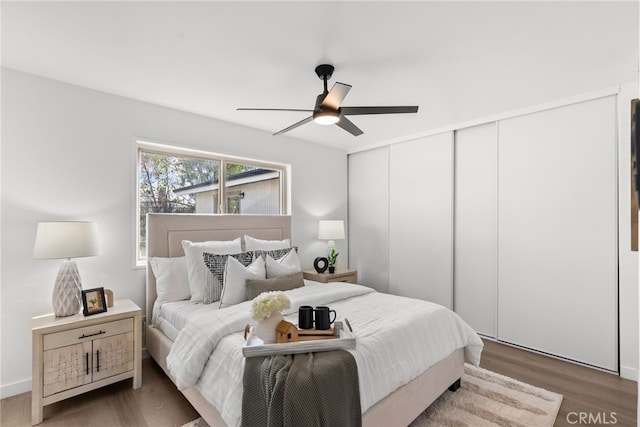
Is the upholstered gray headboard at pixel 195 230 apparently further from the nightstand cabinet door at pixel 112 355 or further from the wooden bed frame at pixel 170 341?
the nightstand cabinet door at pixel 112 355

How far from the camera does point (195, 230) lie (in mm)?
3305

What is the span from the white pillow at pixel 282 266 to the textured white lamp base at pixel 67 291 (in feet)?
4.86

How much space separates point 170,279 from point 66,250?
2.71ft

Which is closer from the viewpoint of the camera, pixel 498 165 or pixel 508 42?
pixel 508 42

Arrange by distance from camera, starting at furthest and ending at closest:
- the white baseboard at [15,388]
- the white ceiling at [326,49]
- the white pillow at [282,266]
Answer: the white pillow at [282,266], the white baseboard at [15,388], the white ceiling at [326,49]

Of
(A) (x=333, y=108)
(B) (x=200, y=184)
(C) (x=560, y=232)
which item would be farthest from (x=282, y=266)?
(C) (x=560, y=232)

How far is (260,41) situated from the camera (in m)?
2.07

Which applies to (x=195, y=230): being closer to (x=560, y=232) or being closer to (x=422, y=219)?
(x=422, y=219)

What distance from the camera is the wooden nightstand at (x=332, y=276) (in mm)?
4002

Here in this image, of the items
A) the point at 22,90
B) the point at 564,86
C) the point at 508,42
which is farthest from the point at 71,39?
the point at 564,86

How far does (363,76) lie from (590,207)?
241 cm

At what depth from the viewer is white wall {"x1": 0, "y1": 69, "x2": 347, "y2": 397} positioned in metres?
2.40

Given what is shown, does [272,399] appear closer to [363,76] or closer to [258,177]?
[363,76]

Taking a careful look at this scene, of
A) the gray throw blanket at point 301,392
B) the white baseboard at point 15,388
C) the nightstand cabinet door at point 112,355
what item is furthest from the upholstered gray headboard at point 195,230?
the gray throw blanket at point 301,392
